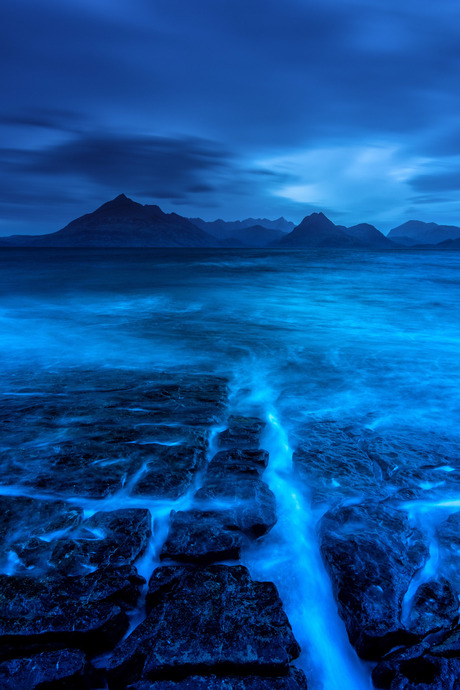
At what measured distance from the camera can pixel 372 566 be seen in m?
2.82

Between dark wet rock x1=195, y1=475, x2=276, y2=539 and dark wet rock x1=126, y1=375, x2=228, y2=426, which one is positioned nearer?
dark wet rock x1=195, y1=475, x2=276, y2=539

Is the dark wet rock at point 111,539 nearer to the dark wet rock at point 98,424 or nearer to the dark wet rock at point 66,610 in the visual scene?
the dark wet rock at point 66,610

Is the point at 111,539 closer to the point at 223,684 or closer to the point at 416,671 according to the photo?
the point at 223,684

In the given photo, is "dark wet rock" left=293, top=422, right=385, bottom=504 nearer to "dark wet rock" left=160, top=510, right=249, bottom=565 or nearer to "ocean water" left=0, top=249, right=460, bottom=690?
"ocean water" left=0, top=249, right=460, bottom=690

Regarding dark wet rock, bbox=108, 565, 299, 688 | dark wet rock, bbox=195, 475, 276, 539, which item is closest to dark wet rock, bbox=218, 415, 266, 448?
dark wet rock, bbox=195, 475, 276, 539

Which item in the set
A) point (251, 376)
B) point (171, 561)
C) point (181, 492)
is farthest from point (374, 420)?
point (171, 561)

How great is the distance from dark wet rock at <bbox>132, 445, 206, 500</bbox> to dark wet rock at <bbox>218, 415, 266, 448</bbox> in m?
0.42

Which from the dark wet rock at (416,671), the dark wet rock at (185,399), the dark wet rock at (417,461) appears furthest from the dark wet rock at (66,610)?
the dark wet rock at (417,461)

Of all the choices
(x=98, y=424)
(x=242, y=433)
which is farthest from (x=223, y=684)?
(x=98, y=424)

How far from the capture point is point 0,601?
2463mm

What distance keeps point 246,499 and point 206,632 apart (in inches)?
55.1

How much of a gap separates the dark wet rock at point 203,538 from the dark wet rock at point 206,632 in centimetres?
23

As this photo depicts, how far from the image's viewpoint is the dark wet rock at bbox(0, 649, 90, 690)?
2.01 metres

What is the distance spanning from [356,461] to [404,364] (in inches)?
181
